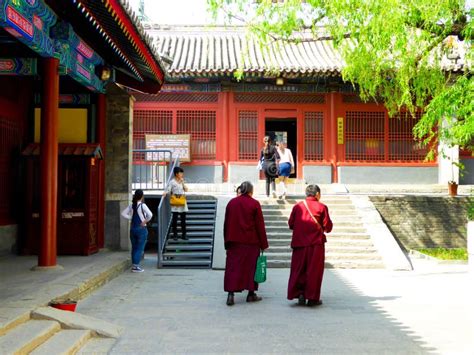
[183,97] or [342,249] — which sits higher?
[183,97]

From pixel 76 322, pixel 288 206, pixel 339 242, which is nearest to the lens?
pixel 76 322

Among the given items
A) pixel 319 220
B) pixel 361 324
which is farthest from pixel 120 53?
pixel 361 324

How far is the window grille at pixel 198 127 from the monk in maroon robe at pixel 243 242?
1015cm

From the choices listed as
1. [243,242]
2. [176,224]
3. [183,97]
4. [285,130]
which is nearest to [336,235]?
[176,224]

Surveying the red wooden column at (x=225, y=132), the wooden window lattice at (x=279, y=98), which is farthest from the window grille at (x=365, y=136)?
the red wooden column at (x=225, y=132)

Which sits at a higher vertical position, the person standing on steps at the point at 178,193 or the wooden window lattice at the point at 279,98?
the wooden window lattice at the point at 279,98

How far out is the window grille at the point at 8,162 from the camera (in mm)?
9508

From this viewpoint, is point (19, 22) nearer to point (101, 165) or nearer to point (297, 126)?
point (101, 165)

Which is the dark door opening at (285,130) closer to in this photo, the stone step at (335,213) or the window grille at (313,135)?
the window grille at (313,135)

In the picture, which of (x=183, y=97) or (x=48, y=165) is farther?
(x=183, y=97)

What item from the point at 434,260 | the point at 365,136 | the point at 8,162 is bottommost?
the point at 434,260

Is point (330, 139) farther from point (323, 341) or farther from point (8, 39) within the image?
point (323, 341)

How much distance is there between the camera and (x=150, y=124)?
17.3 m

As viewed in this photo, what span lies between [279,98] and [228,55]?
8.60 feet
